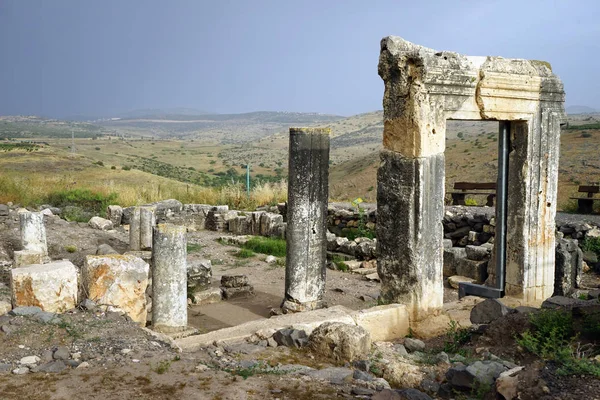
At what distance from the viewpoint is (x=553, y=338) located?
17.4 feet

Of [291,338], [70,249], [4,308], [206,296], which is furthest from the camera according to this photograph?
[70,249]

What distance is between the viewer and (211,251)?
14523 mm

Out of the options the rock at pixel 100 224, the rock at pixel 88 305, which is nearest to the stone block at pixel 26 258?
the rock at pixel 88 305

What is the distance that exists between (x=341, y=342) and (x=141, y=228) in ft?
28.7

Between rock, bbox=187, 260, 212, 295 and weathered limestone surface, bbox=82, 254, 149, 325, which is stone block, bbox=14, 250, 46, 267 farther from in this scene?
weathered limestone surface, bbox=82, 254, 149, 325

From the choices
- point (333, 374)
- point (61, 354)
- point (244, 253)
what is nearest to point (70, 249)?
point (244, 253)

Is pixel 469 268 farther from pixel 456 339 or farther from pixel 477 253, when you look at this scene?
pixel 456 339

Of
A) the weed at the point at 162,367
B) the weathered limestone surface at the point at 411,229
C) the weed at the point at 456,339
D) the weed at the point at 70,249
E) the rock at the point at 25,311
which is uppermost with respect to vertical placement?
the weathered limestone surface at the point at 411,229

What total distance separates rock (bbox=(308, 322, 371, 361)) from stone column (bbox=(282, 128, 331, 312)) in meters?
3.35

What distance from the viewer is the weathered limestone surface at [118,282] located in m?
7.14

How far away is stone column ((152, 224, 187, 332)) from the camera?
25.3 feet

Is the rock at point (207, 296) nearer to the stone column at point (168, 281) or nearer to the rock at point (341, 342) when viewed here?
the stone column at point (168, 281)

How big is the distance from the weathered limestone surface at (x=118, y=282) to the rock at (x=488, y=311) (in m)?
4.13

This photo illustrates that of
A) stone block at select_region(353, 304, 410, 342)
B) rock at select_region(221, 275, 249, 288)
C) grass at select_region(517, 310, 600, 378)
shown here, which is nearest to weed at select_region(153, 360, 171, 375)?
stone block at select_region(353, 304, 410, 342)
